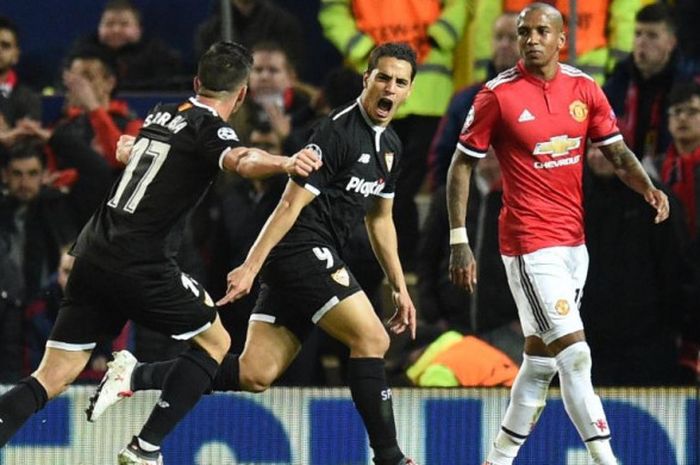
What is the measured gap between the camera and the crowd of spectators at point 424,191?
9.72m

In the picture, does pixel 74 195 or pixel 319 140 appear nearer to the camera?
pixel 319 140

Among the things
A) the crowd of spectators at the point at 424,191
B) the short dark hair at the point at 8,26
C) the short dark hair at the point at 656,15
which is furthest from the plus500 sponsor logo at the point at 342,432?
the short dark hair at the point at 8,26

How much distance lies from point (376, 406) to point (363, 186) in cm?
101

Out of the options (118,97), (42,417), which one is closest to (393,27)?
(118,97)

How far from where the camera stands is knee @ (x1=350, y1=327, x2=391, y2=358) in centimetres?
766

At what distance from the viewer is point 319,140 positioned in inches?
303

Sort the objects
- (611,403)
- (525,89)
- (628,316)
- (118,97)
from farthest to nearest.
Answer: (118,97), (628,316), (611,403), (525,89)

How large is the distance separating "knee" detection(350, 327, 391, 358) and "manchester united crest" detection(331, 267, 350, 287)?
0.25 m

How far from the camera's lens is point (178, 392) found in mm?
7309

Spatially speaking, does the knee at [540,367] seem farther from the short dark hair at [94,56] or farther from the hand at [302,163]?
the short dark hair at [94,56]

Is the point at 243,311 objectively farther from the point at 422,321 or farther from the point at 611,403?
the point at 611,403

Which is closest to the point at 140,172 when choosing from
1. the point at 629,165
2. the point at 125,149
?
the point at 125,149

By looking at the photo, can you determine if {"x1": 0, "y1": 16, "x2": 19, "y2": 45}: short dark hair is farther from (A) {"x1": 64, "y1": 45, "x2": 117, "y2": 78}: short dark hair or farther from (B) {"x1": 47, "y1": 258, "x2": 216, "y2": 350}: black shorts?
(B) {"x1": 47, "y1": 258, "x2": 216, "y2": 350}: black shorts

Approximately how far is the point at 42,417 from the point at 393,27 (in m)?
3.18
